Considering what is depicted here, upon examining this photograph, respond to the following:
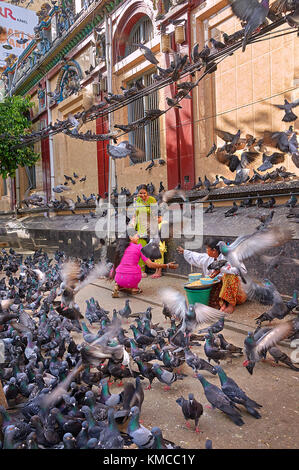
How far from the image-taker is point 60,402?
258 centimetres

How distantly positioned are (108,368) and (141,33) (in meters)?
10.3

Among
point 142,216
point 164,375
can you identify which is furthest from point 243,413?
point 142,216

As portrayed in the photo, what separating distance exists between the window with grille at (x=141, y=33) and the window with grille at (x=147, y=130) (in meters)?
1.01

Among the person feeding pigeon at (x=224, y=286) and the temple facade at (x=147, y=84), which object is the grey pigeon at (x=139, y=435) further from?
the temple facade at (x=147, y=84)

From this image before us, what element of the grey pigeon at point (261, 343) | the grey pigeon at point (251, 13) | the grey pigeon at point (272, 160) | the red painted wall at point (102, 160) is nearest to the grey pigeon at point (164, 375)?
the grey pigeon at point (261, 343)

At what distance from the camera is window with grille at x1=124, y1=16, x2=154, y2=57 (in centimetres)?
1026

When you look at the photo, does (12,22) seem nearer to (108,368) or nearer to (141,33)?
(141,33)

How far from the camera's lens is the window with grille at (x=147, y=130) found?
1005 centimetres

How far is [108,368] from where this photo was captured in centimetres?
317

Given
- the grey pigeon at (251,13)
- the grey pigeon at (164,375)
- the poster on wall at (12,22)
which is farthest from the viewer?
the poster on wall at (12,22)

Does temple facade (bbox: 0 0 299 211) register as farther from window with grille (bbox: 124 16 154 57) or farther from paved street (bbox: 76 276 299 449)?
paved street (bbox: 76 276 299 449)

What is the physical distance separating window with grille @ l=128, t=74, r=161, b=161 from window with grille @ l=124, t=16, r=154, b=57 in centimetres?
101

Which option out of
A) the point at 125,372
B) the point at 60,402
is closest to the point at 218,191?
the point at 125,372

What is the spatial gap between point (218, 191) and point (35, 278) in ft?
14.0
